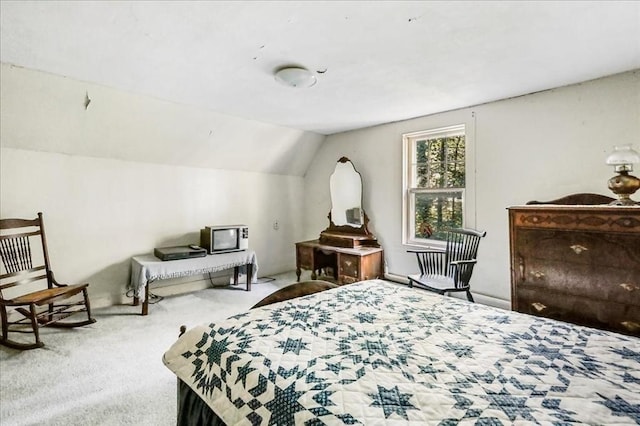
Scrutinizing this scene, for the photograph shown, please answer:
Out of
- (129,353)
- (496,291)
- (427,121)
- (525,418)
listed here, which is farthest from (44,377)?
(427,121)

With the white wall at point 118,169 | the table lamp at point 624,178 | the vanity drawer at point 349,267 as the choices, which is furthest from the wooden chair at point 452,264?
the white wall at point 118,169

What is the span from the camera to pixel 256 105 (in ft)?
10.9

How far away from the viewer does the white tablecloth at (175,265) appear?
326 centimetres

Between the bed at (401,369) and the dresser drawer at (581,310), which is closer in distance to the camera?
the bed at (401,369)

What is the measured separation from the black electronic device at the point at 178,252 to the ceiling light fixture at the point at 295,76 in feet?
7.16

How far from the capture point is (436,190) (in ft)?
12.2

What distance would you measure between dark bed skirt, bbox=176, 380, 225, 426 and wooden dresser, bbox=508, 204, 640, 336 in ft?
6.41

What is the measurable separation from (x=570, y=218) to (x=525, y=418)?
1534mm

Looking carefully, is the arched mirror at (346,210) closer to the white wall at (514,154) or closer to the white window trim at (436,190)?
the white wall at (514,154)

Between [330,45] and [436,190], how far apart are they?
2271 mm

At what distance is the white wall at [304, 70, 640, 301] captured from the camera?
2.55m

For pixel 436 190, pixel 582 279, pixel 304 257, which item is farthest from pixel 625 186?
pixel 304 257

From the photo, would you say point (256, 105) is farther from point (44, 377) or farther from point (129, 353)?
point (44, 377)

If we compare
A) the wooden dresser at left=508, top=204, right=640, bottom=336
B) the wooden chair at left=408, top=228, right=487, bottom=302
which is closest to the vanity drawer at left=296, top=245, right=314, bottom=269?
the wooden chair at left=408, top=228, right=487, bottom=302
